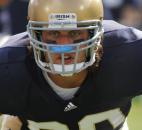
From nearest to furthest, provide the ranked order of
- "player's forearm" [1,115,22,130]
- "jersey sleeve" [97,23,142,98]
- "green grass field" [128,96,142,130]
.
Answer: "jersey sleeve" [97,23,142,98] < "player's forearm" [1,115,22,130] < "green grass field" [128,96,142,130]

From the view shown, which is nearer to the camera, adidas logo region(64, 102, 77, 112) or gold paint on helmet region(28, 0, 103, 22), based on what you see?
gold paint on helmet region(28, 0, 103, 22)

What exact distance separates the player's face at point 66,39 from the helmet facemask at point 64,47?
0.01 meters

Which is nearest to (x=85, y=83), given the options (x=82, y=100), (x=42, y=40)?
(x=82, y=100)

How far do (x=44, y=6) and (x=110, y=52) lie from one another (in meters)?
0.28

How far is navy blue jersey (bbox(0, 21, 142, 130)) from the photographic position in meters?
2.01

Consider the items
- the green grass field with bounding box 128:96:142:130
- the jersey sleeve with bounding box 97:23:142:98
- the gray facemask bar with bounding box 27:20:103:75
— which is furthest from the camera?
the green grass field with bounding box 128:96:142:130

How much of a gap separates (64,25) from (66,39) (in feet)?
0.15

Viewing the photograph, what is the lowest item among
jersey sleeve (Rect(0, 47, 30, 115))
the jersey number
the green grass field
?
the green grass field

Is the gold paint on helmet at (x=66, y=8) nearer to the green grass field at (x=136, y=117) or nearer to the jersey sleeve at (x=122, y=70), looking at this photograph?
the jersey sleeve at (x=122, y=70)

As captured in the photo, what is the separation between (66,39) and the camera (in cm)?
191

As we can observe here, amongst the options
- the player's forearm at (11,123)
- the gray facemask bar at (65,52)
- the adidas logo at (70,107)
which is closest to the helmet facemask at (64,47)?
the gray facemask bar at (65,52)

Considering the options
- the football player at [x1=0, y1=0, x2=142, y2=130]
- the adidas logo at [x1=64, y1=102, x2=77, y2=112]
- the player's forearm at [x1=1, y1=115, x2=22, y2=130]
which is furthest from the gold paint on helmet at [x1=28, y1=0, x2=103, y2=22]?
the player's forearm at [x1=1, y1=115, x2=22, y2=130]

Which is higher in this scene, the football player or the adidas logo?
the football player

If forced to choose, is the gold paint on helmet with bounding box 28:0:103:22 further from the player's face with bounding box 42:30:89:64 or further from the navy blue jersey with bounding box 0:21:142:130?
the navy blue jersey with bounding box 0:21:142:130
